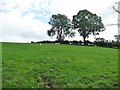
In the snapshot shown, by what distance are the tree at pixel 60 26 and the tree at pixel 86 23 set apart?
2567 mm

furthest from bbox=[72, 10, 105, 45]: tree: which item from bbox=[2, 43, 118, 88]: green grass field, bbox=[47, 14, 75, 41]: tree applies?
bbox=[2, 43, 118, 88]: green grass field

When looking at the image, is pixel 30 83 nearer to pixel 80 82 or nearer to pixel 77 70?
pixel 80 82

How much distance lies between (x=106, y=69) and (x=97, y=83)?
211 inches

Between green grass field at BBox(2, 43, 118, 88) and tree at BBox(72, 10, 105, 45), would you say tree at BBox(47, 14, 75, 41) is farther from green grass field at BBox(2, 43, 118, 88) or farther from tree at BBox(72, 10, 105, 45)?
green grass field at BBox(2, 43, 118, 88)

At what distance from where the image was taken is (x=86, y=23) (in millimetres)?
98375

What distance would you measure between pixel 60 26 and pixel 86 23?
7992mm

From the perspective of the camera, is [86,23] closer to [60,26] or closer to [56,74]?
[60,26]

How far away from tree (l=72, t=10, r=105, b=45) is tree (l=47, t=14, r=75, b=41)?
2567 mm

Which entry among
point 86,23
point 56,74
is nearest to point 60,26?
point 86,23

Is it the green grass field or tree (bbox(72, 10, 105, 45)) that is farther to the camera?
tree (bbox(72, 10, 105, 45))

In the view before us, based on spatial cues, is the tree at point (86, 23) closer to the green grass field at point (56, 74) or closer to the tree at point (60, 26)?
the tree at point (60, 26)

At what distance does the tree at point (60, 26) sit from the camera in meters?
99.5

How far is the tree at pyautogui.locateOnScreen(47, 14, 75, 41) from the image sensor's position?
326 ft

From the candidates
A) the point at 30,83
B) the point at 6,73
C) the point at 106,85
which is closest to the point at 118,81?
the point at 106,85
